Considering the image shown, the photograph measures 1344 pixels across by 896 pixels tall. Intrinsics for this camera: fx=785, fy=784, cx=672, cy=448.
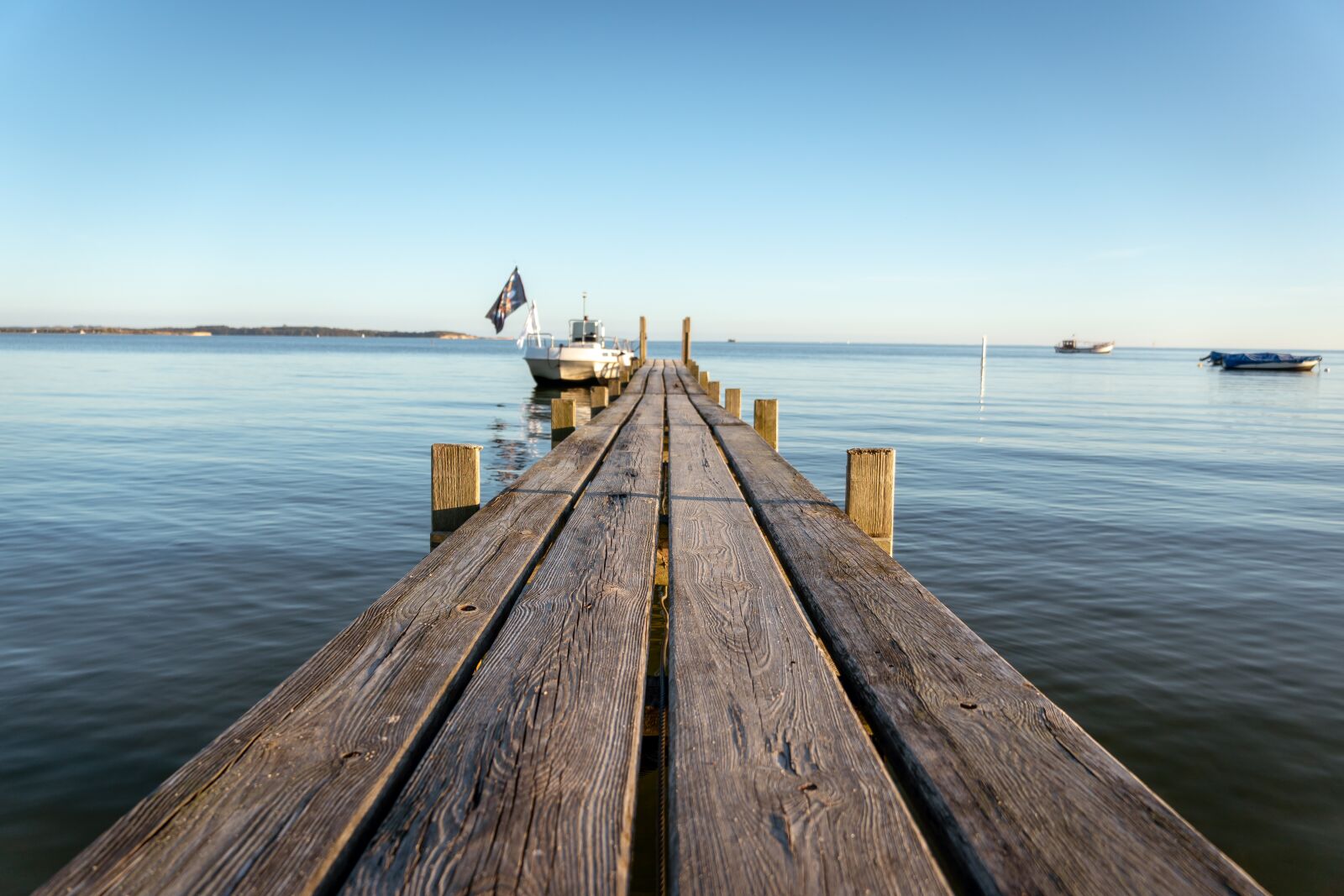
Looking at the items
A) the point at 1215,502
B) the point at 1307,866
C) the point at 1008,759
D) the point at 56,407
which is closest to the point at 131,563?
the point at 1008,759

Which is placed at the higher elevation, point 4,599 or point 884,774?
point 884,774

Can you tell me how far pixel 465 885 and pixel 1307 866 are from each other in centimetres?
397

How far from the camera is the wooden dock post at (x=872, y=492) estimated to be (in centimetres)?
486

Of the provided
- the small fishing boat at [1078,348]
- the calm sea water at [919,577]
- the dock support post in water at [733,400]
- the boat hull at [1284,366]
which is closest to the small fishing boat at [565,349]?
the calm sea water at [919,577]

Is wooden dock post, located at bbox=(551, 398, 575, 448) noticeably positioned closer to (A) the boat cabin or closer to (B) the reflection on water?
(B) the reflection on water

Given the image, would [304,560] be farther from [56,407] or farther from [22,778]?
[56,407]

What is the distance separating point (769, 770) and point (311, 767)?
112cm

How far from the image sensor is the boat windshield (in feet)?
107

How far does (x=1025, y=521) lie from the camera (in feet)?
33.8

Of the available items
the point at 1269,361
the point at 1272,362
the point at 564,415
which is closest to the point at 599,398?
the point at 564,415

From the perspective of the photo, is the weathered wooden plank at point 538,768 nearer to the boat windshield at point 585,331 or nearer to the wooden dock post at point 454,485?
the wooden dock post at point 454,485

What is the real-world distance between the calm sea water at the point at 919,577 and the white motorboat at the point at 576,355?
1079 cm

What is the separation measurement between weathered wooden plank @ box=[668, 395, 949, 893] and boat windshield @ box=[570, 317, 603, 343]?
30005 millimetres

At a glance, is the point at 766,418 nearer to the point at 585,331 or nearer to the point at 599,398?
the point at 599,398
